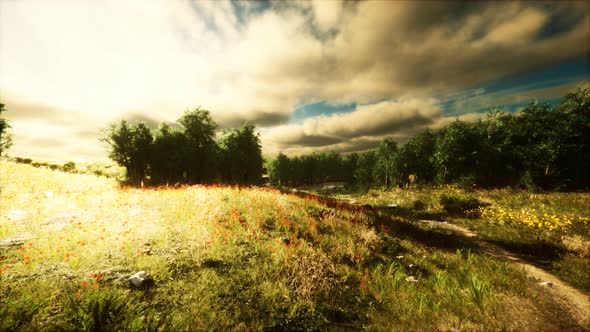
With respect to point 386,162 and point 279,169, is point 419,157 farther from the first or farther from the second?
point 279,169

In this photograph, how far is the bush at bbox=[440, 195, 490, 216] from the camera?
18578mm

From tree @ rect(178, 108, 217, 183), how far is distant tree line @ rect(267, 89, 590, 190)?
3594cm

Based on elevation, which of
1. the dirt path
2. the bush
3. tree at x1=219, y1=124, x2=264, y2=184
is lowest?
the bush

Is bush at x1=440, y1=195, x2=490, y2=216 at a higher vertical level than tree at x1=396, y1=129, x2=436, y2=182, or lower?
lower

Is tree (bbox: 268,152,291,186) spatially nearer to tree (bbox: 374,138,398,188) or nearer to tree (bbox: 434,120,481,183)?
tree (bbox: 374,138,398,188)

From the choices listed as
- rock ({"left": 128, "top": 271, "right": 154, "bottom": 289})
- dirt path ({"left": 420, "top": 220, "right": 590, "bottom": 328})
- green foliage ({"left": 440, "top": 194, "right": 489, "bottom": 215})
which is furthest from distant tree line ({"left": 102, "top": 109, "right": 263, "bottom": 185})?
dirt path ({"left": 420, "top": 220, "right": 590, "bottom": 328})

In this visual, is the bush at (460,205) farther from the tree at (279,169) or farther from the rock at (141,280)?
the tree at (279,169)

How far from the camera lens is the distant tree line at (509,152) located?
973 inches

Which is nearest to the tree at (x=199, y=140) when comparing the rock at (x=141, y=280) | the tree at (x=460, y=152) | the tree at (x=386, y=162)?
the rock at (x=141, y=280)

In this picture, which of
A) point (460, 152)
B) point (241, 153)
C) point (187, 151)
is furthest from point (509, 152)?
point (187, 151)

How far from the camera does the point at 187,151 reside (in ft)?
104

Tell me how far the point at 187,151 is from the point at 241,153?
26.8ft

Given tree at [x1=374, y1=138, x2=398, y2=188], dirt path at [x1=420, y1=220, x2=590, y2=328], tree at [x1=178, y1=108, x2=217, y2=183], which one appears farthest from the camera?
tree at [x1=374, y1=138, x2=398, y2=188]

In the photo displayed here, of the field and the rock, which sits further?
the rock
